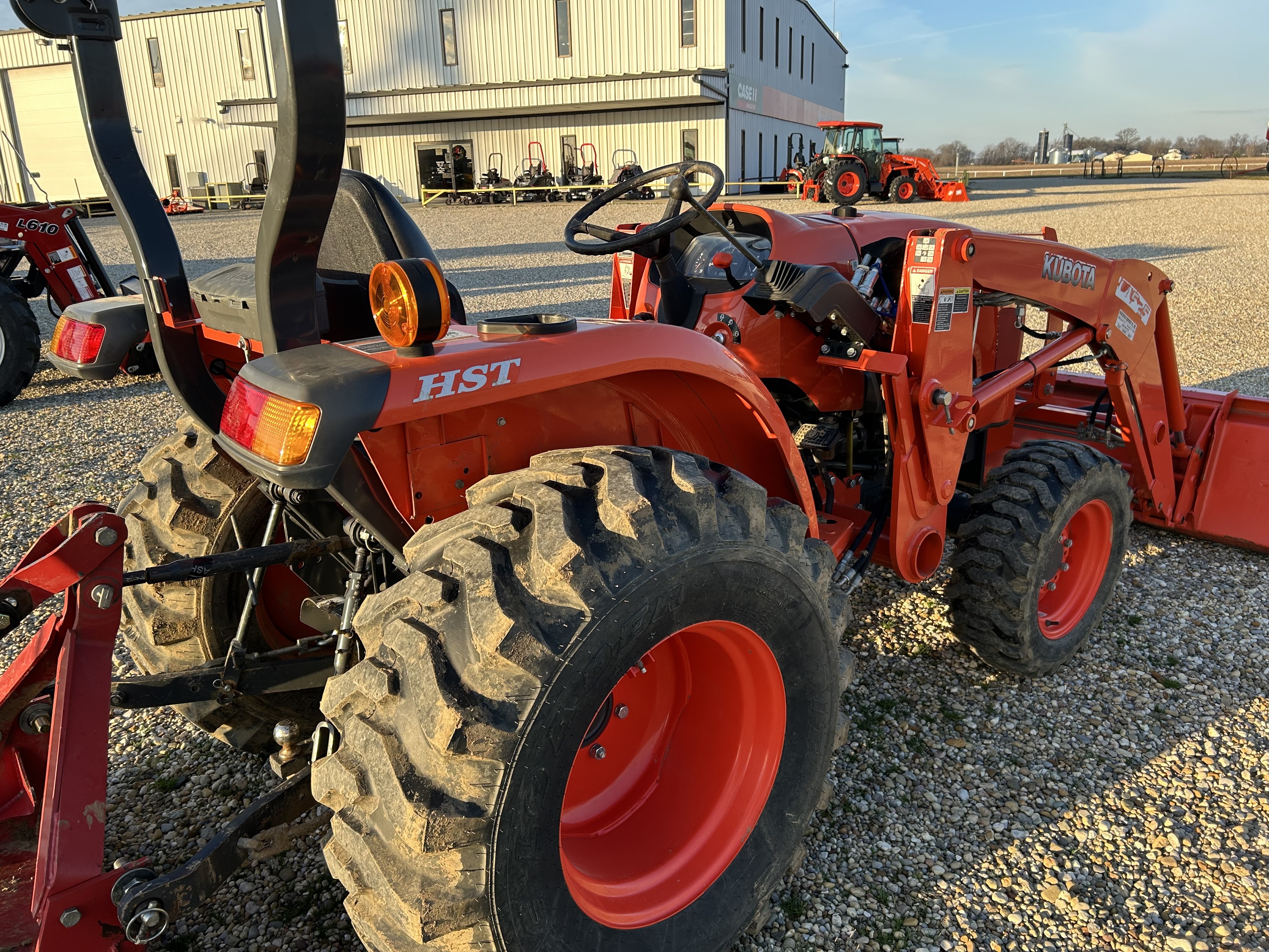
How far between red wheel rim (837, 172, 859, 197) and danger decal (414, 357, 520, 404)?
23.4m

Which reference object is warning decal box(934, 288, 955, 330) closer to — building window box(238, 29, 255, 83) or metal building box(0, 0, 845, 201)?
metal building box(0, 0, 845, 201)

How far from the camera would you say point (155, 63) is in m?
32.7

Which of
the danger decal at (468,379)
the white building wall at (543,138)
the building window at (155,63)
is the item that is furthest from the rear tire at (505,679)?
the building window at (155,63)

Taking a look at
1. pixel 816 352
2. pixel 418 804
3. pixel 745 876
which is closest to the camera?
pixel 418 804

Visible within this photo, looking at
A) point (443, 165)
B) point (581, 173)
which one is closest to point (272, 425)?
point (581, 173)

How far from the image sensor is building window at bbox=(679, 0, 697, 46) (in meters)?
27.6

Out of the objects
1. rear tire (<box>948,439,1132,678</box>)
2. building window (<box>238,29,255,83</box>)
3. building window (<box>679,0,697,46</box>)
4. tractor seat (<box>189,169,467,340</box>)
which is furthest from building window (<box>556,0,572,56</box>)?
tractor seat (<box>189,169,467,340</box>)

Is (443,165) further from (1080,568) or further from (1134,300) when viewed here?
(1080,568)

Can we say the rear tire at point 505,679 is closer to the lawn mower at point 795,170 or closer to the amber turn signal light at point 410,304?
the amber turn signal light at point 410,304

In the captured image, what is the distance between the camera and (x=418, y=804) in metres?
1.34

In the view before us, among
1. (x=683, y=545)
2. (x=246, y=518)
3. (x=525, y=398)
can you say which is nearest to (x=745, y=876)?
(x=683, y=545)

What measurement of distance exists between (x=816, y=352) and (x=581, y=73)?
28.9 metres

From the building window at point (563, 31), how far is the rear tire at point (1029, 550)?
29424mm

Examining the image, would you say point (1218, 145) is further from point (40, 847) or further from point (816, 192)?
point (40, 847)
